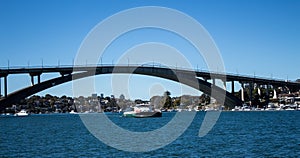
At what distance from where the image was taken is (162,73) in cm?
10094

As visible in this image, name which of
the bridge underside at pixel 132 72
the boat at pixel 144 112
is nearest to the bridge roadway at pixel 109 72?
the bridge underside at pixel 132 72

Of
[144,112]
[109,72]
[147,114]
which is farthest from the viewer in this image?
[109,72]

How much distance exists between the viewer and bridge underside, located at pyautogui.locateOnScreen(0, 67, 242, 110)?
9256 centimetres

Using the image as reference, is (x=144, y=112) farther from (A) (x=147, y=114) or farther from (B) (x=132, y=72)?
(B) (x=132, y=72)

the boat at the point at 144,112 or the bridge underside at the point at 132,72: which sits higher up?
the bridge underside at the point at 132,72

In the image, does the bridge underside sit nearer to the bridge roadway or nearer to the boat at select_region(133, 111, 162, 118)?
the bridge roadway

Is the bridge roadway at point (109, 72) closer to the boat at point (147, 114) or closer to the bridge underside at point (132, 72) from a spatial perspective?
the bridge underside at point (132, 72)

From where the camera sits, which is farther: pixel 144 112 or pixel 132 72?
pixel 132 72

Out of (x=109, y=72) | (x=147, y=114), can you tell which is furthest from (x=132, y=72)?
(x=147, y=114)

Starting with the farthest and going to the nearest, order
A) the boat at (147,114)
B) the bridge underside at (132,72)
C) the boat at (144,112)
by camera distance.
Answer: the bridge underside at (132,72)
the boat at (144,112)
the boat at (147,114)

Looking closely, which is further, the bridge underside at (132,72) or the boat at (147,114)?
the bridge underside at (132,72)

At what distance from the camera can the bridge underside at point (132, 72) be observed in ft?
304

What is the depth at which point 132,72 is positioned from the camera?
99.9 meters

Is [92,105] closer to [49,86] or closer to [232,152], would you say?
[49,86]
